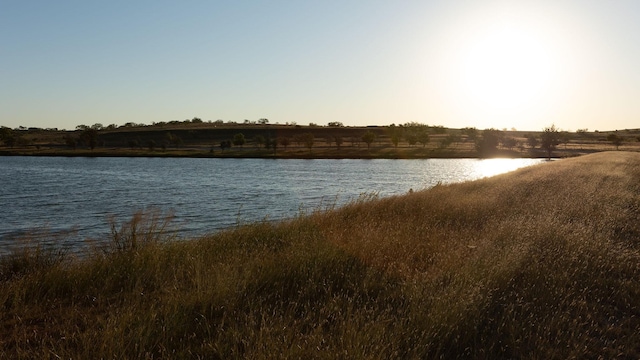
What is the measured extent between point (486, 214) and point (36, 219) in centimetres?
2425

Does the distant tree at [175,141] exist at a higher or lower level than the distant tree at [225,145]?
→ higher

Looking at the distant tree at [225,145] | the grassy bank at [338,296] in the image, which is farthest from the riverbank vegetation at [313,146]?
the grassy bank at [338,296]

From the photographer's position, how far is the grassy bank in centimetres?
492

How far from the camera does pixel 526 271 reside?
7.35 meters

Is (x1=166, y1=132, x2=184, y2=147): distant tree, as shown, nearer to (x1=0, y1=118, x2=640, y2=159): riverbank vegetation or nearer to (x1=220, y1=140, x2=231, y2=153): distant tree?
(x1=0, y1=118, x2=640, y2=159): riverbank vegetation

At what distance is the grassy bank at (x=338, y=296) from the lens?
4.92 m

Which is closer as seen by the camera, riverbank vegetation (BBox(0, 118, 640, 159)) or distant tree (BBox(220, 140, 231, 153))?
riverbank vegetation (BBox(0, 118, 640, 159))

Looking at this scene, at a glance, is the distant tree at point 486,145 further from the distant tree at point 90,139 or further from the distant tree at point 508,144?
the distant tree at point 90,139

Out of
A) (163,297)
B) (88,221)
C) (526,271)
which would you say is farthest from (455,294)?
(88,221)

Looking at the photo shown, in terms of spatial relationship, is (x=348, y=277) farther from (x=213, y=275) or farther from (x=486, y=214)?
(x=486, y=214)

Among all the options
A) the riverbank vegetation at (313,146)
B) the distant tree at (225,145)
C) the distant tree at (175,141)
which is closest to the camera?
the riverbank vegetation at (313,146)

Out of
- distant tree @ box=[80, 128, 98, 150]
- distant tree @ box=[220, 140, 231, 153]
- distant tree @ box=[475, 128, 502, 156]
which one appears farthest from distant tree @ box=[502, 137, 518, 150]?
distant tree @ box=[80, 128, 98, 150]

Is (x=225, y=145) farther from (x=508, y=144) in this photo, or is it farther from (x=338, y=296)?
(x=338, y=296)

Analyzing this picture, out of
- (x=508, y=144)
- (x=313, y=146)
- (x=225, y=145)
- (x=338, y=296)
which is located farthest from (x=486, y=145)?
(x=338, y=296)
